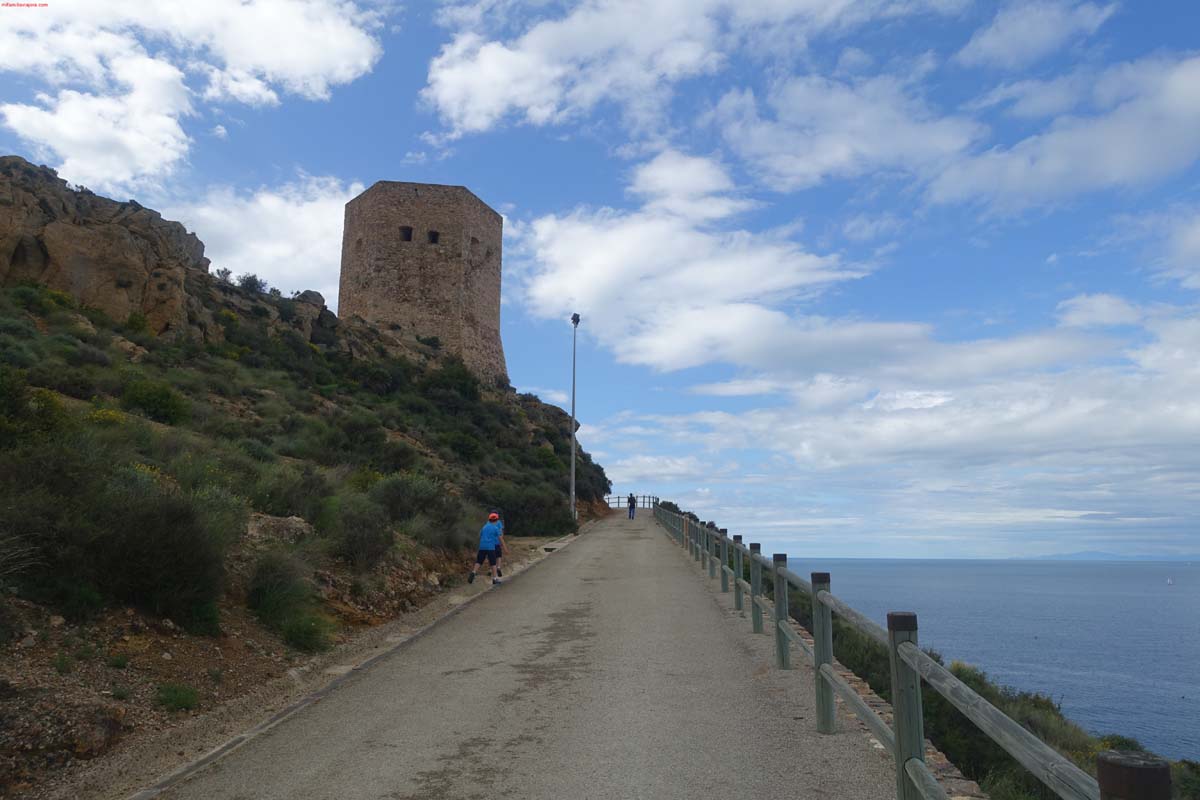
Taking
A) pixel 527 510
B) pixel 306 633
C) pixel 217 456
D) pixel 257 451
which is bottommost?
pixel 306 633

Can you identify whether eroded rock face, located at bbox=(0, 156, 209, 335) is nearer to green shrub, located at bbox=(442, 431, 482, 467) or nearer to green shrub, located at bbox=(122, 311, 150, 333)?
green shrub, located at bbox=(122, 311, 150, 333)

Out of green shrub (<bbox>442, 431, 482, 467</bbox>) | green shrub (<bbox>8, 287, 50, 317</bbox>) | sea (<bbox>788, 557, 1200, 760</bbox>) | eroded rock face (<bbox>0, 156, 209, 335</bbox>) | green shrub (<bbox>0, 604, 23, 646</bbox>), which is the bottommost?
sea (<bbox>788, 557, 1200, 760</bbox>)

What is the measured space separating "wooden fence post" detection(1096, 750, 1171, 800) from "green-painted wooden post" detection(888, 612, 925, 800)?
1593mm

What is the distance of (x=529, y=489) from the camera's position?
30875mm

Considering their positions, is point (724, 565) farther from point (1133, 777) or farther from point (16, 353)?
point (16, 353)

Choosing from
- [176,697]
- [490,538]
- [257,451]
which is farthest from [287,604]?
[257,451]

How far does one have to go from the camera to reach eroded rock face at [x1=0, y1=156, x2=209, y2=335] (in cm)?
2462

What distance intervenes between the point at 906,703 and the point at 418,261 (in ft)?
154

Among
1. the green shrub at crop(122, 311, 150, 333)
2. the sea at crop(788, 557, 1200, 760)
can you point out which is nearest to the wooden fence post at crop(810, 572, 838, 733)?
the sea at crop(788, 557, 1200, 760)

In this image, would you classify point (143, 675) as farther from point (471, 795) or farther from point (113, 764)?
point (471, 795)

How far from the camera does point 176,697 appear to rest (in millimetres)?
5980

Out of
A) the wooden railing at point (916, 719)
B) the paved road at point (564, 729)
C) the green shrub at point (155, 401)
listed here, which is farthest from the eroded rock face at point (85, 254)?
A: the wooden railing at point (916, 719)

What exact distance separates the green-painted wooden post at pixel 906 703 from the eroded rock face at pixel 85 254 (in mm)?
27746

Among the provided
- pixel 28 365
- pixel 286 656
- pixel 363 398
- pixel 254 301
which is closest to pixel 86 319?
pixel 28 365
